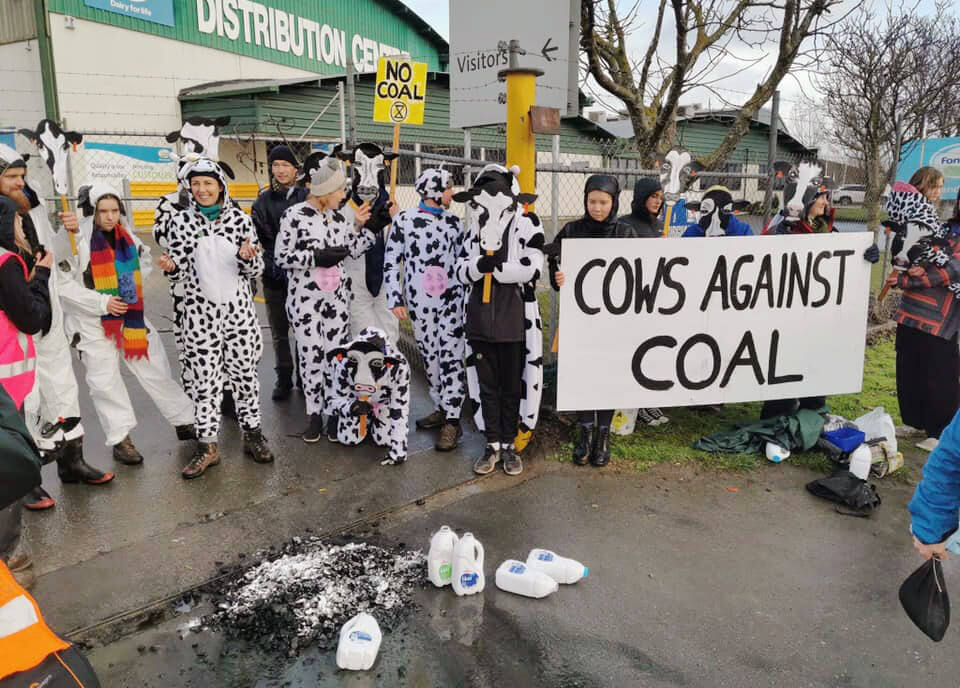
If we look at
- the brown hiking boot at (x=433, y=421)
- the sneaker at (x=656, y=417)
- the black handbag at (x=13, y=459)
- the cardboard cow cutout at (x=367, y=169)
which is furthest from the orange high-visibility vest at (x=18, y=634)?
the sneaker at (x=656, y=417)

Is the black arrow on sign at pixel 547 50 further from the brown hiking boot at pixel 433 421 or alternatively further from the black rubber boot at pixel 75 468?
the black rubber boot at pixel 75 468

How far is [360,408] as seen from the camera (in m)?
4.71

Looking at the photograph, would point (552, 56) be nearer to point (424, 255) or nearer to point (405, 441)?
point (424, 255)

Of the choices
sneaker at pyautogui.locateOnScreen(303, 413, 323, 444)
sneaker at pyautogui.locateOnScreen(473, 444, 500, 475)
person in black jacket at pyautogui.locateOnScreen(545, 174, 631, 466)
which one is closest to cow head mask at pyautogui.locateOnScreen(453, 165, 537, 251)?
person in black jacket at pyautogui.locateOnScreen(545, 174, 631, 466)

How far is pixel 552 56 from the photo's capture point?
6504mm

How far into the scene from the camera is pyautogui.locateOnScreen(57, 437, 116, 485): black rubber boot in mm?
4148

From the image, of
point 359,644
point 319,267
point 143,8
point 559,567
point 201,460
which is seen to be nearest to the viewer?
point 359,644

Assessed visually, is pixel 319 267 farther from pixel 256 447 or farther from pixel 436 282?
pixel 256 447

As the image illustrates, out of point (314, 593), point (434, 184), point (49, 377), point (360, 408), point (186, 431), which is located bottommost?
point (314, 593)

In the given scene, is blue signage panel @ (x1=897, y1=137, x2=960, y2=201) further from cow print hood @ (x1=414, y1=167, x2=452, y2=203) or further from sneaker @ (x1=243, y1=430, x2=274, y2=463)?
sneaker @ (x1=243, y1=430, x2=274, y2=463)

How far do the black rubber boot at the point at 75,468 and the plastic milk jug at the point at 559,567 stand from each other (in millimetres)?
2711

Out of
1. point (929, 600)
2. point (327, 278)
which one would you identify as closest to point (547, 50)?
point (327, 278)

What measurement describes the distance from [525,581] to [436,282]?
2352 millimetres

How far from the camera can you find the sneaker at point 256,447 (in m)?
4.60
